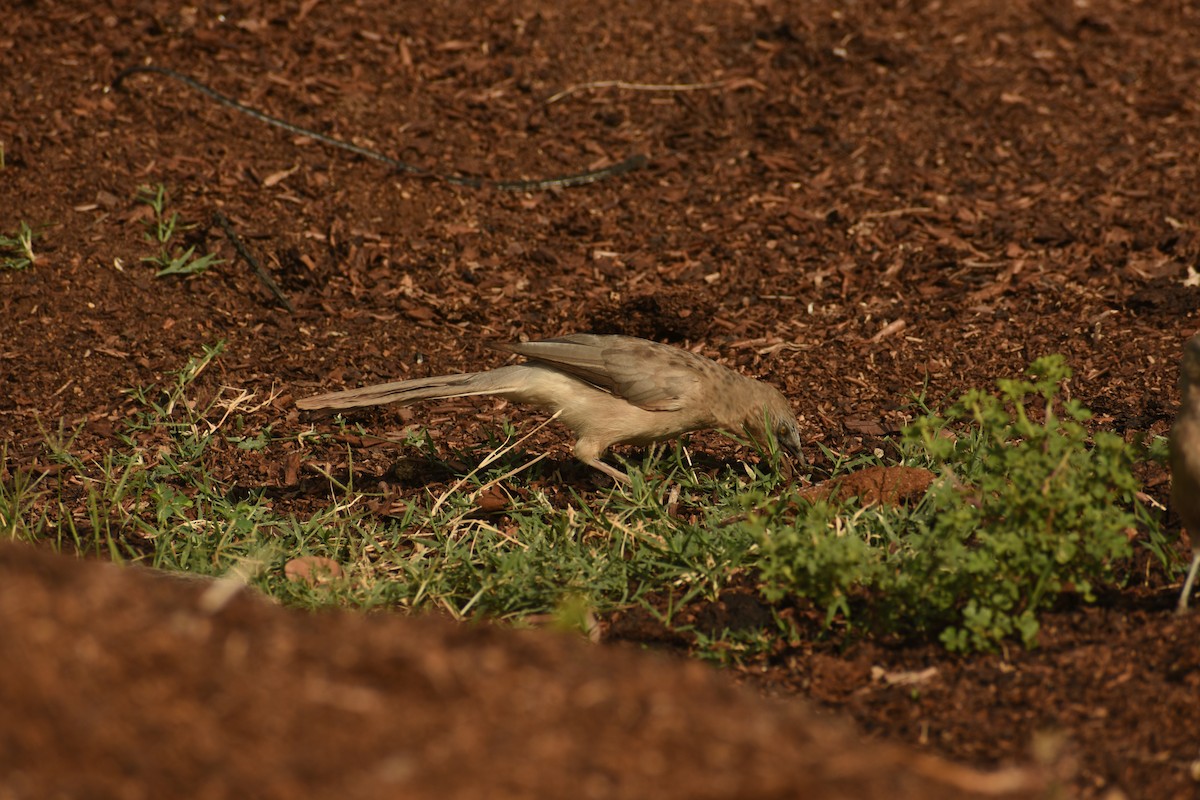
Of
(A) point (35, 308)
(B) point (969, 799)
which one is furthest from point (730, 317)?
(B) point (969, 799)

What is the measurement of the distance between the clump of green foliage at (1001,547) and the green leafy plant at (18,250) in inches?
225

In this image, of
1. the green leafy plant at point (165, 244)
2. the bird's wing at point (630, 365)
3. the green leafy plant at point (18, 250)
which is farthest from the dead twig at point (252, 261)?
the bird's wing at point (630, 365)

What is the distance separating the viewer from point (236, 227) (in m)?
8.69

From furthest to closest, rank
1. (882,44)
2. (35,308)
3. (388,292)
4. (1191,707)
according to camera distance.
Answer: (882,44) → (388,292) → (35,308) → (1191,707)

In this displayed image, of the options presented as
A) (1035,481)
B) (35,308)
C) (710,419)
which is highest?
(1035,481)

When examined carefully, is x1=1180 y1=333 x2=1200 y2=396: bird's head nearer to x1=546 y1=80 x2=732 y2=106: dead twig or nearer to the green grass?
the green grass

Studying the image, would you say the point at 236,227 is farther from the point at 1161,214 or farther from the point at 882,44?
the point at 1161,214

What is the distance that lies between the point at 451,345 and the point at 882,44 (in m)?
5.14

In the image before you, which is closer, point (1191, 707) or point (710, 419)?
point (1191, 707)

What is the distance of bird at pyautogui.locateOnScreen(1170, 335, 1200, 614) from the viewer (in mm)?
4211

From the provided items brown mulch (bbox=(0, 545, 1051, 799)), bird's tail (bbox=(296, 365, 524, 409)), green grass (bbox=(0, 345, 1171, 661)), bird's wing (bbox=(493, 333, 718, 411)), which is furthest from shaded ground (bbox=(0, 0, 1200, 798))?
brown mulch (bbox=(0, 545, 1051, 799))

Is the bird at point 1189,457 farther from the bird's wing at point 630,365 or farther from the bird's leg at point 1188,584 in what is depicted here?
the bird's wing at point 630,365

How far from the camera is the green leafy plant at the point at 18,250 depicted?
817 cm

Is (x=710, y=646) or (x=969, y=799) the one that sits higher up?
(x=969, y=799)
